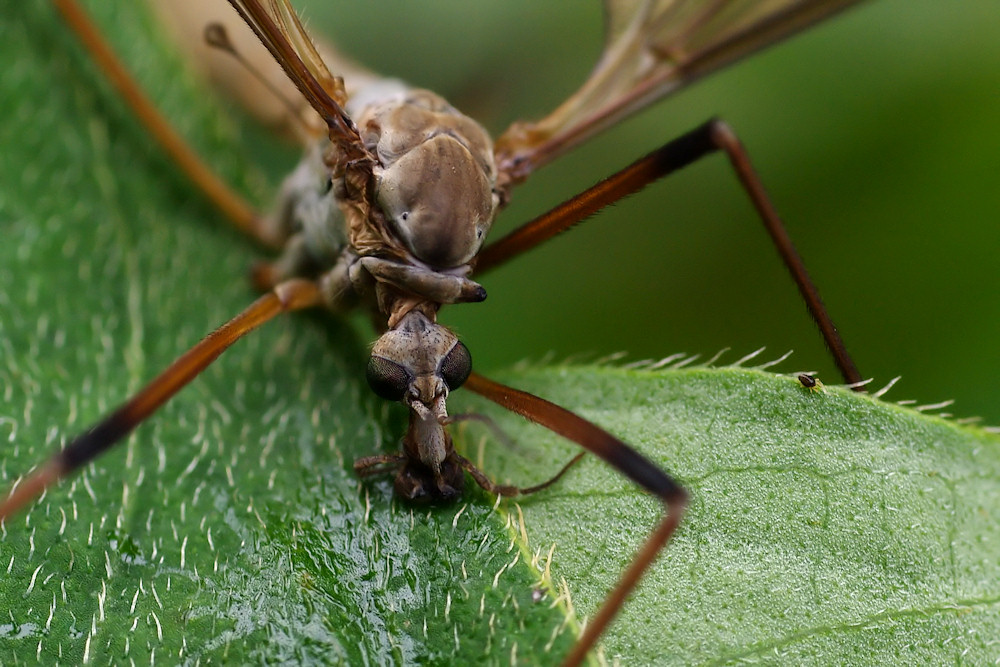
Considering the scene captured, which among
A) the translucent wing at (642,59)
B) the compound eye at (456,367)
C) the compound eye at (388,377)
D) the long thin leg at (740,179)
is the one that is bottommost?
the compound eye at (388,377)

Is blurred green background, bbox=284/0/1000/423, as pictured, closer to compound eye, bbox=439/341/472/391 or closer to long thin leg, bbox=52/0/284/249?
long thin leg, bbox=52/0/284/249

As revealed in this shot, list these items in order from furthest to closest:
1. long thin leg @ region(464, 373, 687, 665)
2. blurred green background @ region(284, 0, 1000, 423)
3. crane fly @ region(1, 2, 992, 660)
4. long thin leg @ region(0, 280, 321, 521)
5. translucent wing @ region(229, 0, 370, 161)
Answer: blurred green background @ region(284, 0, 1000, 423) < translucent wing @ region(229, 0, 370, 161) < crane fly @ region(1, 2, 992, 660) < long thin leg @ region(0, 280, 321, 521) < long thin leg @ region(464, 373, 687, 665)

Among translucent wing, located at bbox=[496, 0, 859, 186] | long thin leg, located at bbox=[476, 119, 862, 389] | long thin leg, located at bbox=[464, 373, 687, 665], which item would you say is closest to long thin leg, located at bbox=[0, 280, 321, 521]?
long thin leg, located at bbox=[464, 373, 687, 665]

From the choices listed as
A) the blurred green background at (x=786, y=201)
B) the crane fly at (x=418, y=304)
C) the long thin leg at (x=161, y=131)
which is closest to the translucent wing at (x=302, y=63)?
the crane fly at (x=418, y=304)

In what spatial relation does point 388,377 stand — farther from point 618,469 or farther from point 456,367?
point 618,469

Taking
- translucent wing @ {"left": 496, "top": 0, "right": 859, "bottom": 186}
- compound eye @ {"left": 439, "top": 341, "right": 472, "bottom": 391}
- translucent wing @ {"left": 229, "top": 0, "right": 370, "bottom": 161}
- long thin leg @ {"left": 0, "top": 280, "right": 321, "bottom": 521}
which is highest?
translucent wing @ {"left": 496, "top": 0, "right": 859, "bottom": 186}

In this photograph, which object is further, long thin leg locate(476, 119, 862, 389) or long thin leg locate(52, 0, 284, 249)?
long thin leg locate(52, 0, 284, 249)

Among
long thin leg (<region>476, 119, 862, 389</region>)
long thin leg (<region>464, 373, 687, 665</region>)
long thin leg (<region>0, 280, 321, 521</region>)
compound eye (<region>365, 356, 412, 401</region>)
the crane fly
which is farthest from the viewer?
long thin leg (<region>476, 119, 862, 389</region>)

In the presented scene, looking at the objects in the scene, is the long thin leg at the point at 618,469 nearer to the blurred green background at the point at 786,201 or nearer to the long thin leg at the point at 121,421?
the long thin leg at the point at 121,421

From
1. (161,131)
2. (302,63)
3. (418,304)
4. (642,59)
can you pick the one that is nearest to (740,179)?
(642,59)
